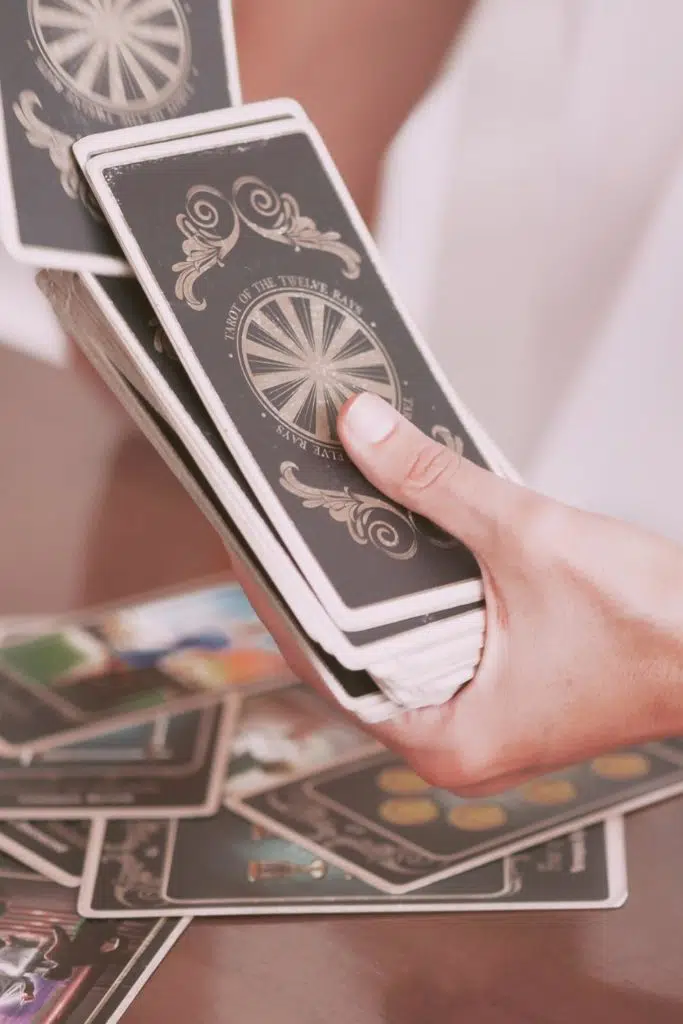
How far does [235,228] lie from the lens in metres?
0.72

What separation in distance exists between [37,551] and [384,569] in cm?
50

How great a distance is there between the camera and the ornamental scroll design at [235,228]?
0.69 m

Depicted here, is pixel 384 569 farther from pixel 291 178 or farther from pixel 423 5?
pixel 423 5

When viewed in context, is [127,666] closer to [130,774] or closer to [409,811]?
[130,774]

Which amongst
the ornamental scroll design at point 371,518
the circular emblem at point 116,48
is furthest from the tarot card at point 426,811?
the circular emblem at point 116,48

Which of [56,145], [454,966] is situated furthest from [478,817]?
[56,145]

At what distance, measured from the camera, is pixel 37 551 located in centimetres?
106

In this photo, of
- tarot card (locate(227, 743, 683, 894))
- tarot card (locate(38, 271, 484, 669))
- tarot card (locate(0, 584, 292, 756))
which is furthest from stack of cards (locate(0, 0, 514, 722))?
tarot card (locate(0, 584, 292, 756))

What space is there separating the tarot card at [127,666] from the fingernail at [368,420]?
0.32m

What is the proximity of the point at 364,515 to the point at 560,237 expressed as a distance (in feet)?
2.11

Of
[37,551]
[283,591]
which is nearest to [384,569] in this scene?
[283,591]

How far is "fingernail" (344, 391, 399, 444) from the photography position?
66 cm

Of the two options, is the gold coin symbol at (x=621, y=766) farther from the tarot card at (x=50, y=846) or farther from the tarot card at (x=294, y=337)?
the tarot card at (x=50, y=846)

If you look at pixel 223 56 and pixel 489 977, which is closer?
pixel 489 977
